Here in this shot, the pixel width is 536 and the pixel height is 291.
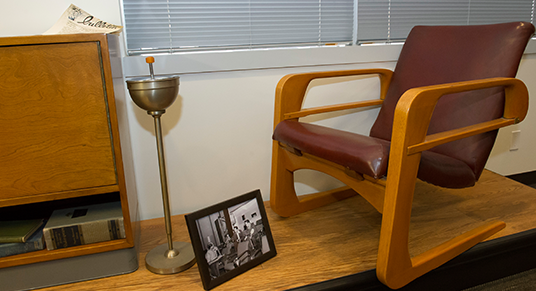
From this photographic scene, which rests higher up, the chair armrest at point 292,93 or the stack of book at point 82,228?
the chair armrest at point 292,93

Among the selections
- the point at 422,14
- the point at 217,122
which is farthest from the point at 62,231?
the point at 422,14

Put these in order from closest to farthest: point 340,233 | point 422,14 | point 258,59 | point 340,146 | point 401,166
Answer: point 401,166
point 340,146
point 340,233
point 258,59
point 422,14

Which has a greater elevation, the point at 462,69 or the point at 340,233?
the point at 462,69

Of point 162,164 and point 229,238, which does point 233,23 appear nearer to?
point 162,164

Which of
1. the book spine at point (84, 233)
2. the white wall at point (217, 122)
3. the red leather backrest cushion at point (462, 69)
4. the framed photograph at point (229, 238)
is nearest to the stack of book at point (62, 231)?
the book spine at point (84, 233)

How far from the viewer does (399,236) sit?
0.95 meters

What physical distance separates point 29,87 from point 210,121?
66 centimetres

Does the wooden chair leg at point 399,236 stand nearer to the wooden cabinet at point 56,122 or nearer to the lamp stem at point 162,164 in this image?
the lamp stem at point 162,164

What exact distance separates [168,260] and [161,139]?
39 cm

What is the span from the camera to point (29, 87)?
0.92 m

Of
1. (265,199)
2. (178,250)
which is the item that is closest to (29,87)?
(178,250)

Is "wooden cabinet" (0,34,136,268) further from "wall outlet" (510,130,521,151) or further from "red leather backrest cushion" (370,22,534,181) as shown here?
"wall outlet" (510,130,521,151)

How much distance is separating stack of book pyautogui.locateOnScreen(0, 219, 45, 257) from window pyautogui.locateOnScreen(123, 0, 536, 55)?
70 centimetres

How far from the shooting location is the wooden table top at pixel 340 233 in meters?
1.06
